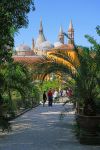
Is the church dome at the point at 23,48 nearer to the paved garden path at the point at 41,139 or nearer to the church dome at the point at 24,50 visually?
the church dome at the point at 24,50

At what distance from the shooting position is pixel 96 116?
15367 millimetres

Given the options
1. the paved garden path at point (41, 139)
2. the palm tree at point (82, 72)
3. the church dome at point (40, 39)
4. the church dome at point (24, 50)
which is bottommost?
the paved garden path at point (41, 139)

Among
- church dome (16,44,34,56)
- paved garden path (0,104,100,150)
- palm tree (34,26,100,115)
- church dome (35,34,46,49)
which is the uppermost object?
church dome (35,34,46,49)

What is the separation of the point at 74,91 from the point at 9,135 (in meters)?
2.91

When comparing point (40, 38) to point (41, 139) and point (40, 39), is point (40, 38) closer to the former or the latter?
point (40, 39)

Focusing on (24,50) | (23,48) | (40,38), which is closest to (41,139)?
(24,50)

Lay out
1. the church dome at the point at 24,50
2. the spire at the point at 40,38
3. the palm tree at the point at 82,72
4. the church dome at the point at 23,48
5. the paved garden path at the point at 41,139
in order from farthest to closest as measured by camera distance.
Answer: the spire at the point at 40,38 → the church dome at the point at 23,48 → the church dome at the point at 24,50 → the palm tree at the point at 82,72 → the paved garden path at the point at 41,139

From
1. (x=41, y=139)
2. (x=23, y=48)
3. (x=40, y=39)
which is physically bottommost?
(x=41, y=139)

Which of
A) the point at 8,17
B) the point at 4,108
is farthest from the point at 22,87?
the point at 8,17

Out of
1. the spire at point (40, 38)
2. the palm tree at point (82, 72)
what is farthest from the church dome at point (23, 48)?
the palm tree at point (82, 72)

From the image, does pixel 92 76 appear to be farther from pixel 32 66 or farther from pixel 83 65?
pixel 32 66

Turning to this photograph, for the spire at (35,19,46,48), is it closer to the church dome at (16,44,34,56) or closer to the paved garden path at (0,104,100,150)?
the church dome at (16,44,34,56)

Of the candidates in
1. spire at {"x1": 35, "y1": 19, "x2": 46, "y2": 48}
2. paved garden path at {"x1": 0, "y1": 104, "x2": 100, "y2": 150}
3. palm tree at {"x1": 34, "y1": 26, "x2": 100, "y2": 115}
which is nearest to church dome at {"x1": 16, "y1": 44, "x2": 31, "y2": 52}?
spire at {"x1": 35, "y1": 19, "x2": 46, "y2": 48}

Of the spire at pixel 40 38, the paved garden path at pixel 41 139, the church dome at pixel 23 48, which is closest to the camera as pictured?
the paved garden path at pixel 41 139
